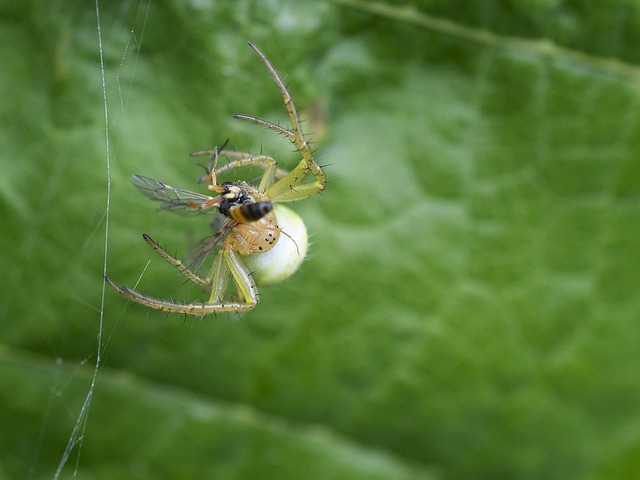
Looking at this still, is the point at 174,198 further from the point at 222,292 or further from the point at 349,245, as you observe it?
the point at 349,245

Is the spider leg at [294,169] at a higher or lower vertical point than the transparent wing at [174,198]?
higher

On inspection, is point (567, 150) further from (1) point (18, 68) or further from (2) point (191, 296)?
(1) point (18, 68)

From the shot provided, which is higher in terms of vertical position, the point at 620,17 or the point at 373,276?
the point at 620,17

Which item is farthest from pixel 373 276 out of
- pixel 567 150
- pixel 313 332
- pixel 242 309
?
pixel 567 150

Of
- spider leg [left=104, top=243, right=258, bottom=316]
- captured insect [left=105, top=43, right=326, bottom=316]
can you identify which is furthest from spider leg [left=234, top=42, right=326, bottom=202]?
spider leg [left=104, top=243, right=258, bottom=316]

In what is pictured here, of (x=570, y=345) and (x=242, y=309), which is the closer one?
(x=242, y=309)

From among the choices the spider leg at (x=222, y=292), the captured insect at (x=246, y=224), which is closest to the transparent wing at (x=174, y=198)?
the captured insect at (x=246, y=224)

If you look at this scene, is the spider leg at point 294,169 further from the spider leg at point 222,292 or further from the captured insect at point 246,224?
the spider leg at point 222,292

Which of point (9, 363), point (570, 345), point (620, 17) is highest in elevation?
point (620, 17)
